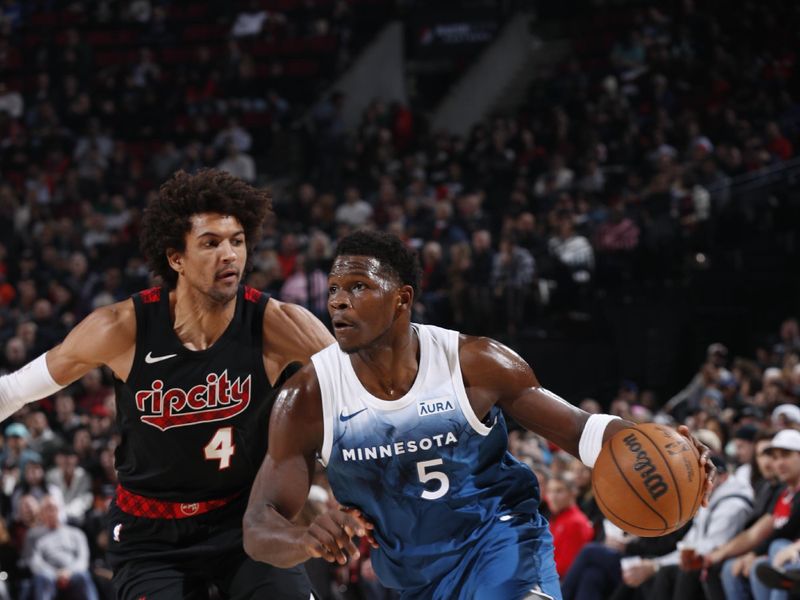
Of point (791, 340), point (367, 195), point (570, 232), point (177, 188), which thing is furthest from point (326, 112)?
point (177, 188)

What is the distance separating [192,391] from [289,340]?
400mm

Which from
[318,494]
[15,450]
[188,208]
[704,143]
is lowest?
[15,450]

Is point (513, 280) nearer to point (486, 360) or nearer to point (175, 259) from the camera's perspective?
point (175, 259)

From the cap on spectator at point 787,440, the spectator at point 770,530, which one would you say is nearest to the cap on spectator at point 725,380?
the spectator at point 770,530

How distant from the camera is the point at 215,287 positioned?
453 cm

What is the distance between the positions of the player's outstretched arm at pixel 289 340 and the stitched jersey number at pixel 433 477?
0.78 meters

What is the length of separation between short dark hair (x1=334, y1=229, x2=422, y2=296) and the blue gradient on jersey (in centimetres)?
40

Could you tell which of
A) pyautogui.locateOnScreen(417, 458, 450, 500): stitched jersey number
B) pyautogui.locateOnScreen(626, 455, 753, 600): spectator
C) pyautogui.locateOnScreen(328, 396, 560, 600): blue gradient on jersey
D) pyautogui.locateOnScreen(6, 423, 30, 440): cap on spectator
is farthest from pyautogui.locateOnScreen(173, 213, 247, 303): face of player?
pyautogui.locateOnScreen(6, 423, 30, 440): cap on spectator

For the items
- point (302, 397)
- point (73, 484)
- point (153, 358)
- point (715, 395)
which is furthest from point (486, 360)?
point (73, 484)

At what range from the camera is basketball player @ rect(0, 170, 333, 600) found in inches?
176

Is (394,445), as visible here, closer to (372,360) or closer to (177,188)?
(372,360)

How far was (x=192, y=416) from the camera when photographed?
4.48 m

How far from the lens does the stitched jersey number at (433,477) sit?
3963 millimetres

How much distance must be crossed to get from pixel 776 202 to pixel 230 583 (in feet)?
35.2
